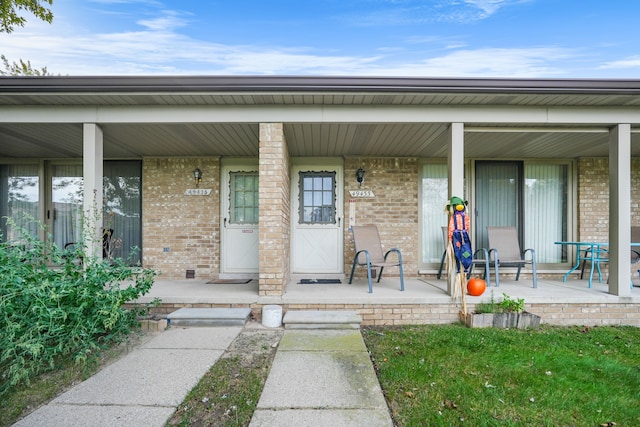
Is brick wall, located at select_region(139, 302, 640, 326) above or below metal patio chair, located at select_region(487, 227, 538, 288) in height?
below

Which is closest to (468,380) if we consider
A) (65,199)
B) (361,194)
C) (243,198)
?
(361,194)

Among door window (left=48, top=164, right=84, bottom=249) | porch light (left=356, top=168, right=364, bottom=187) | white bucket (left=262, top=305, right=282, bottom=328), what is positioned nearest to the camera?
white bucket (left=262, top=305, right=282, bottom=328)

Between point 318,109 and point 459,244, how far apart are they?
2.22 m

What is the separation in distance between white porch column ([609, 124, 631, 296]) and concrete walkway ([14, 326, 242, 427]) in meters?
4.44

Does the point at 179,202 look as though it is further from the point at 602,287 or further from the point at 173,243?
the point at 602,287

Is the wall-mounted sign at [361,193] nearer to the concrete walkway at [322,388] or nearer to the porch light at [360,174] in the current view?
the porch light at [360,174]

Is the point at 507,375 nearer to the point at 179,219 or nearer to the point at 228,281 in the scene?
the point at 228,281

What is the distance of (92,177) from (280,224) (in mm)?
2208

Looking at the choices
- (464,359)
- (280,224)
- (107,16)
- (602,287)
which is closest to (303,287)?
(280,224)

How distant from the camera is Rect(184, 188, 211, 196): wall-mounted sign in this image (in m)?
5.69

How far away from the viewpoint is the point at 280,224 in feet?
12.7


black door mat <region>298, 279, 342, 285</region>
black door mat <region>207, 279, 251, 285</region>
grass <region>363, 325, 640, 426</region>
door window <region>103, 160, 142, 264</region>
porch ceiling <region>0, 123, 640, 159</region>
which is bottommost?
grass <region>363, 325, 640, 426</region>

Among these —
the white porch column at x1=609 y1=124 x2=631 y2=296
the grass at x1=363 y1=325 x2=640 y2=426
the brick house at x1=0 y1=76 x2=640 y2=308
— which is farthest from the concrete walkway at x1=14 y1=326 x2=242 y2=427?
the white porch column at x1=609 y1=124 x2=631 y2=296

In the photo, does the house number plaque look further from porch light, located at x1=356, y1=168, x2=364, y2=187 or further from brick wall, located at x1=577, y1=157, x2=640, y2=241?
brick wall, located at x1=577, y1=157, x2=640, y2=241
